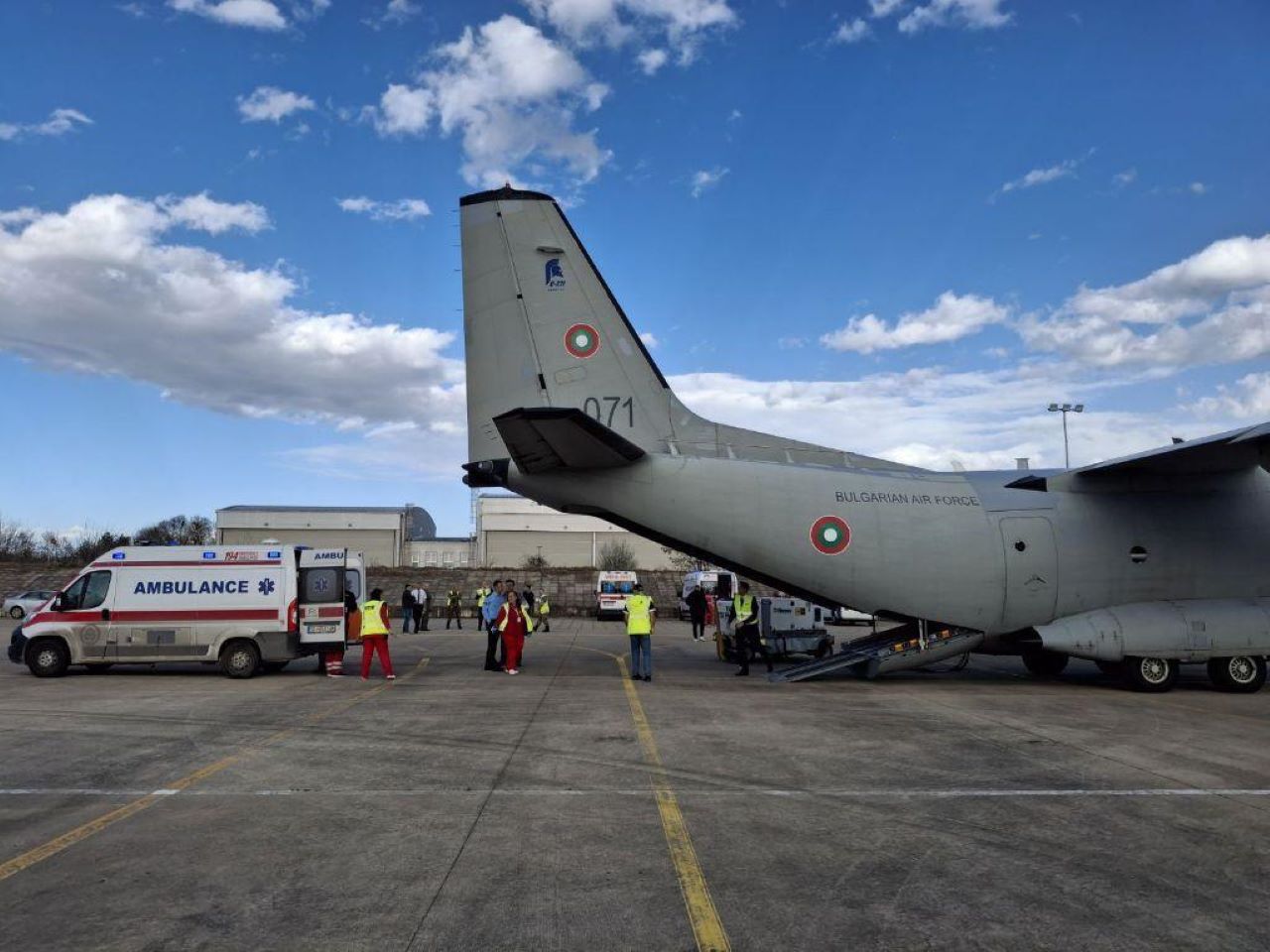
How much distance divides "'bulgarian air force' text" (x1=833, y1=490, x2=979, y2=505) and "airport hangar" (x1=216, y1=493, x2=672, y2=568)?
76062 millimetres

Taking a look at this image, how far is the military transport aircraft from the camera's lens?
1461cm

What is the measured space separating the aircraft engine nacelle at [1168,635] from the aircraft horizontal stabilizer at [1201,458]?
8.17 feet

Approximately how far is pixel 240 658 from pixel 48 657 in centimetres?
357

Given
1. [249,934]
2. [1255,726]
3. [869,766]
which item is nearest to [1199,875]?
[869,766]

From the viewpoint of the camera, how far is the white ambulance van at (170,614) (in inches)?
627

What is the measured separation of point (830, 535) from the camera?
14.9m

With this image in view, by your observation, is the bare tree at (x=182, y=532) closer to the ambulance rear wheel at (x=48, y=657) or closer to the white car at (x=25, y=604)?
the white car at (x=25, y=604)

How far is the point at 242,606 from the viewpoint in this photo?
1609 centimetres

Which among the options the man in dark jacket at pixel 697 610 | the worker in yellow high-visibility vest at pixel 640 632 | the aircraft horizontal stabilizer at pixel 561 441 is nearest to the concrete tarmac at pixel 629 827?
the worker in yellow high-visibility vest at pixel 640 632

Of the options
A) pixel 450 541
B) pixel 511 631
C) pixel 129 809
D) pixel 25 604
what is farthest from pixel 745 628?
pixel 450 541

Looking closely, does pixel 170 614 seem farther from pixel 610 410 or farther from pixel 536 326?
pixel 610 410

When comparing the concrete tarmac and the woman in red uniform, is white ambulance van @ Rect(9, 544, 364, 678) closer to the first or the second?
the concrete tarmac

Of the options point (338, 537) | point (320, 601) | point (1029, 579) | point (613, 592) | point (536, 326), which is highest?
point (536, 326)

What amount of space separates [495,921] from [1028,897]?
3.00 m
